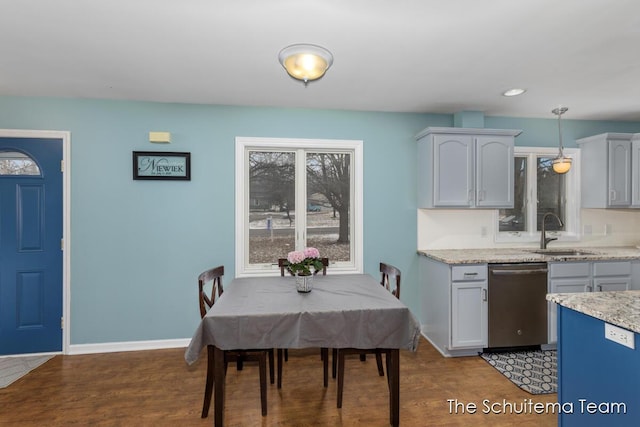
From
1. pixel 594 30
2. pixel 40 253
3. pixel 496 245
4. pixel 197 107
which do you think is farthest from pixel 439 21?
pixel 40 253

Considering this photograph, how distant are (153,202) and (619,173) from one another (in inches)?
203

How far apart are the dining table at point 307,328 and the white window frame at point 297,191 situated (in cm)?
120

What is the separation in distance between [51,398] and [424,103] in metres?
4.15

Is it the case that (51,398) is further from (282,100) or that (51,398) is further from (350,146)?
(350,146)

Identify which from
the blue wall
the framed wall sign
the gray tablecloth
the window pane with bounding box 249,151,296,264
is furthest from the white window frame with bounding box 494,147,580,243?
the framed wall sign

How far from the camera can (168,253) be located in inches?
126

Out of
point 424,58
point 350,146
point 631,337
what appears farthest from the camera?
point 350,146

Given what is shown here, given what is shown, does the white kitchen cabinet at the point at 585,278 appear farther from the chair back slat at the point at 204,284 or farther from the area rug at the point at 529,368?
Answer: the chair back slat at the point at 204,284

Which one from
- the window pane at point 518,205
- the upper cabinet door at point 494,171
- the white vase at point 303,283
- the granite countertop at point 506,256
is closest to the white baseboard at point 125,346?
the white vase at point 303,283

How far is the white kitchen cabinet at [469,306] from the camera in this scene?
295 cm

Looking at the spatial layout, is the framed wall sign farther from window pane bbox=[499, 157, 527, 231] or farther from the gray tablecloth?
window pane bbox=[499, 157, 527, 231]

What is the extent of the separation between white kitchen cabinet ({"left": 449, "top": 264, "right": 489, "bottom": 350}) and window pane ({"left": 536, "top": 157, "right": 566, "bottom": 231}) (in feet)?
4.70

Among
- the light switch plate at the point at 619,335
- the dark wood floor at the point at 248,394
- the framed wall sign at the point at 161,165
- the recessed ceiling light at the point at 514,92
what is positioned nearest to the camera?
the light switch plate at the point at 619,335

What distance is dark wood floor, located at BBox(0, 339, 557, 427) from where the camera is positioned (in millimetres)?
2086
